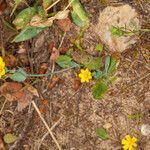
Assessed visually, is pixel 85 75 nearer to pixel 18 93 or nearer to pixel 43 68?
pixel 43 68

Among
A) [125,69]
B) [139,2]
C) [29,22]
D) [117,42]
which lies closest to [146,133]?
[125,69]

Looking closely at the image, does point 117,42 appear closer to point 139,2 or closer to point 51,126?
point 139,2

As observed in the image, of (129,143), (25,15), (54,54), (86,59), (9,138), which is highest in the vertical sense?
(25,15)

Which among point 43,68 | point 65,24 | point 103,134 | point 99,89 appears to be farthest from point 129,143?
point 65,24

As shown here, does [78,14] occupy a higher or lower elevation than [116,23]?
higher

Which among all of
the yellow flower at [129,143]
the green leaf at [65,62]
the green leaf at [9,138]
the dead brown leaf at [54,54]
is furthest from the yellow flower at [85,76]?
the green leaf at [9,138]

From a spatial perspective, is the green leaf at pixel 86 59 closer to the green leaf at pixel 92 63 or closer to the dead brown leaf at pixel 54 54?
the green leaf at pixel 92 63
